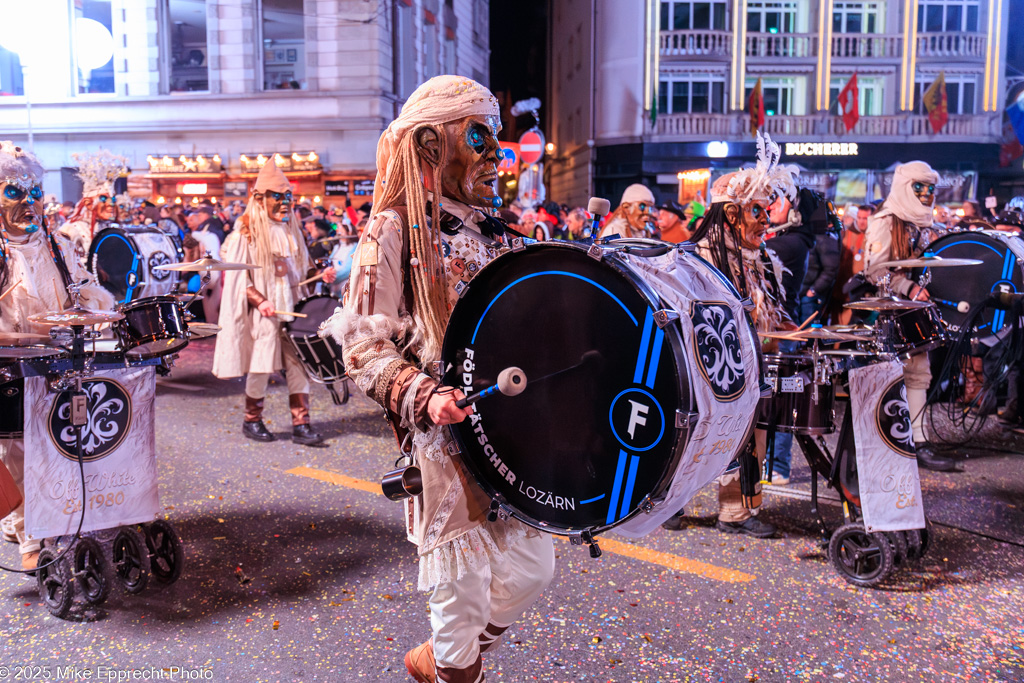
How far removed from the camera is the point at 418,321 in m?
2.34

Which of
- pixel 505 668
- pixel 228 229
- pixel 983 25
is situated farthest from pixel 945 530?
pixel 983 25

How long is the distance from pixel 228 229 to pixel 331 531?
11.3 metres

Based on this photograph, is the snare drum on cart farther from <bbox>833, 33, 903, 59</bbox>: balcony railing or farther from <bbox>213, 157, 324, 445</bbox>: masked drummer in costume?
<bbox>833, 33, 903, 59</bbox>: balcony railing

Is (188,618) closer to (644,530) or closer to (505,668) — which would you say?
(505,668)

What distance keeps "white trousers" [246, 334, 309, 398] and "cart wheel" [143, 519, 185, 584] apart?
272 centimetres

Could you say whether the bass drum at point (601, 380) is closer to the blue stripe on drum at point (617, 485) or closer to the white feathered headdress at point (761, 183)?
the blue stripe on drum at point (617, 485)

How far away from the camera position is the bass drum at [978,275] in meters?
5.78

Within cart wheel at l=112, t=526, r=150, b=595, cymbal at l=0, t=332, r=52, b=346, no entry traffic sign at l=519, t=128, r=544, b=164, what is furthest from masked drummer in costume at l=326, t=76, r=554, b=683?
no entry traffic sign at l=519, t=128, r=544, b=164

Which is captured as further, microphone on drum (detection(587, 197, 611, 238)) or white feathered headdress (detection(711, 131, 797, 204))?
white feathered headdress (detection(711, 131, 797, 204))

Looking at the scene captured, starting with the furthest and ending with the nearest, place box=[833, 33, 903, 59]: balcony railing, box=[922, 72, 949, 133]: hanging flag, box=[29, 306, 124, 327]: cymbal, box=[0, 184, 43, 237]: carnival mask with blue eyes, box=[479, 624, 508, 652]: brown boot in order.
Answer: box=[833, 33, 903, 59]: balcony railing < box=[922, 72, 949, 133]: hanging flag < box=[0, 184, 43, 237]: carnival mask with blue eyes < box=[29, 306, 124, 327]: cymbal < box=[479, 624, 508, 652]: brown boot

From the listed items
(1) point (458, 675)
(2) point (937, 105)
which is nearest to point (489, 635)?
(1) point (458, 675)

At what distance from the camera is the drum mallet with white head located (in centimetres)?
195

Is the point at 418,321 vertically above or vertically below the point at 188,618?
above

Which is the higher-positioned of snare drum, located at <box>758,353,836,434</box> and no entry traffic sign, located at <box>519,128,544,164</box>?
no entry traffic sign, located at <box>519,128,544,164</box>
